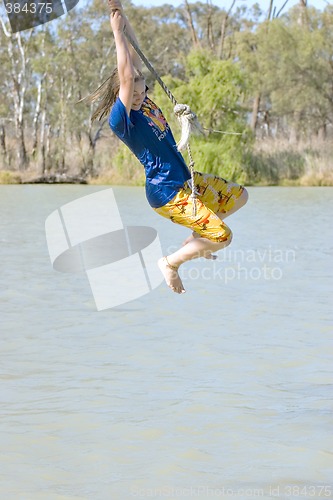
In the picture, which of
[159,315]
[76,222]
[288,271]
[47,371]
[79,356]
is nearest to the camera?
[47,371]

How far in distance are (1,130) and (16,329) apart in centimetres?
3377

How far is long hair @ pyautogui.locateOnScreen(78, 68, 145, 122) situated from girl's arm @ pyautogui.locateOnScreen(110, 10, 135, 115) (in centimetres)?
16

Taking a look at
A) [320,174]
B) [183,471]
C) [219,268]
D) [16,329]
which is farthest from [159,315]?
[320,174]

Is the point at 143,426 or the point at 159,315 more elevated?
the point at 143,426

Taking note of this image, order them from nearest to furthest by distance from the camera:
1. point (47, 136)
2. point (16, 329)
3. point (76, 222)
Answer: point (16, 329)
point (76, 222)
point (47, 136)

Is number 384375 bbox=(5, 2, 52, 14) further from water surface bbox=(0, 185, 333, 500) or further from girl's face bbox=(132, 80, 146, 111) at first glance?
girl's face bbox=(132, 80, 146, 111)

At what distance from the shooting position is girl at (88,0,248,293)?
5336 mm

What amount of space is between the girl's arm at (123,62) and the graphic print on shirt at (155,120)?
19 cm

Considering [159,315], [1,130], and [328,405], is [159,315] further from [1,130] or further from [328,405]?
[1,130]

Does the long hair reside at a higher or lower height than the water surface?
higher

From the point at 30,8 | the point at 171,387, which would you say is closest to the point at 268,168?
the point at 30,8

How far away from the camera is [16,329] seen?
798cm

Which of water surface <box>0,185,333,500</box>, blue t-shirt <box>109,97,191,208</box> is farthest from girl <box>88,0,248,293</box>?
water surface <box>0,185,333,500</box>

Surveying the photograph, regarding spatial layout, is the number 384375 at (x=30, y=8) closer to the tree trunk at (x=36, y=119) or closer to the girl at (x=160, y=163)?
the tree trunk at (x=36, y=119)
